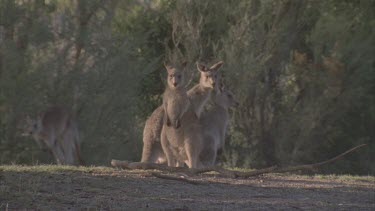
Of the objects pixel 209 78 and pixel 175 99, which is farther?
pixel 209 78

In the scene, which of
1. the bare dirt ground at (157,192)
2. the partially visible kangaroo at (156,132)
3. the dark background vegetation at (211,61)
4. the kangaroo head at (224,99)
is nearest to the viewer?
the bare dirt ground at (157,192)

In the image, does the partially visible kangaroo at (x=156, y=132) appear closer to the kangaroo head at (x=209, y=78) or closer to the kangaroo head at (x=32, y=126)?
the kangaroo head at (x=209, y=78)

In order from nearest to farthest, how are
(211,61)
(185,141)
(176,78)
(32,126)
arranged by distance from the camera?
(185,141) < (176,78) < (32,126) < (211,61)

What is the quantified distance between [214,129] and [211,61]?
11277mm

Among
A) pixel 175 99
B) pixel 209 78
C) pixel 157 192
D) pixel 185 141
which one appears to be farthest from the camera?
pixel 209 78

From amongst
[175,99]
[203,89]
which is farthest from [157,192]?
[203,89]

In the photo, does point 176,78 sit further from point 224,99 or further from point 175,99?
point 224,99

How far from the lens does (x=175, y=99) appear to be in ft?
41.2

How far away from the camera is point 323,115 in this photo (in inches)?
1048

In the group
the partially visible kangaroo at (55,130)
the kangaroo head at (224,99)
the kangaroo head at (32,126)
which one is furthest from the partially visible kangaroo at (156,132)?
the kangaroo head at (32,126)

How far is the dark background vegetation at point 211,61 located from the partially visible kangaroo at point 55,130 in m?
0.40

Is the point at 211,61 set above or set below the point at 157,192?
above

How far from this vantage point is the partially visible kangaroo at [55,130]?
18.9 metres

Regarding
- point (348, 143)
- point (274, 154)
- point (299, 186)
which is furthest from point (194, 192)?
point (348, 143)
